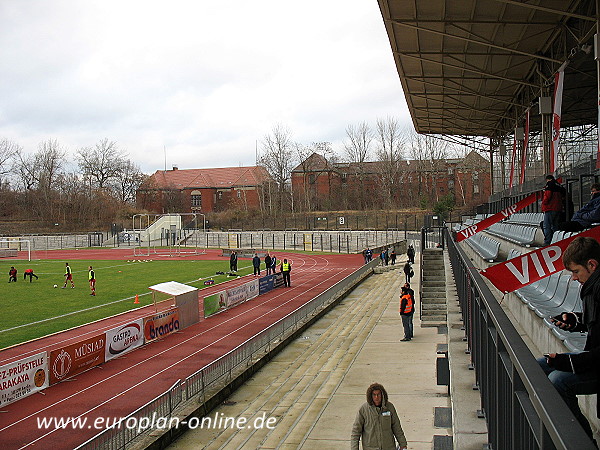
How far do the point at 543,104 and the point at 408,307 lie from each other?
41.3 ft

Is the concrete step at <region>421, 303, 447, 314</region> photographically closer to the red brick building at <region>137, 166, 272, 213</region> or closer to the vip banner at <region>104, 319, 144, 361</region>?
the vip banner at <region>104, 319, 144, 361</region>

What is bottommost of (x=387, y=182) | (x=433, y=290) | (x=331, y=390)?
(x=331, y=390)

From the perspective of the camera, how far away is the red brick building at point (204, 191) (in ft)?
376

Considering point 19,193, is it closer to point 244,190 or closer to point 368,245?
point 244,190

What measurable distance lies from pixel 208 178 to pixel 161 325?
9702cm

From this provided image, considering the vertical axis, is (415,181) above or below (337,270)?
above

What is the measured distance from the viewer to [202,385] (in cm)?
1522

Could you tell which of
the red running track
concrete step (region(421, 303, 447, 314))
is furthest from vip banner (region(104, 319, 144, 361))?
concrete step (region(421, 303, 447, 314))

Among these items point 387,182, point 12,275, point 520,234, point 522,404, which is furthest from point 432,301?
point 387,182

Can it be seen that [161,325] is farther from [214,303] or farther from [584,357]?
[584,357]

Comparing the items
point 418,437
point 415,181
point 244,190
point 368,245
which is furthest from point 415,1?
point 244,190

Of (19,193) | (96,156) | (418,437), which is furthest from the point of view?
(96,156)

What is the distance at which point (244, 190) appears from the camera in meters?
115

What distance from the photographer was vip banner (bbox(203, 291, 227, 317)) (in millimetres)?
27281
